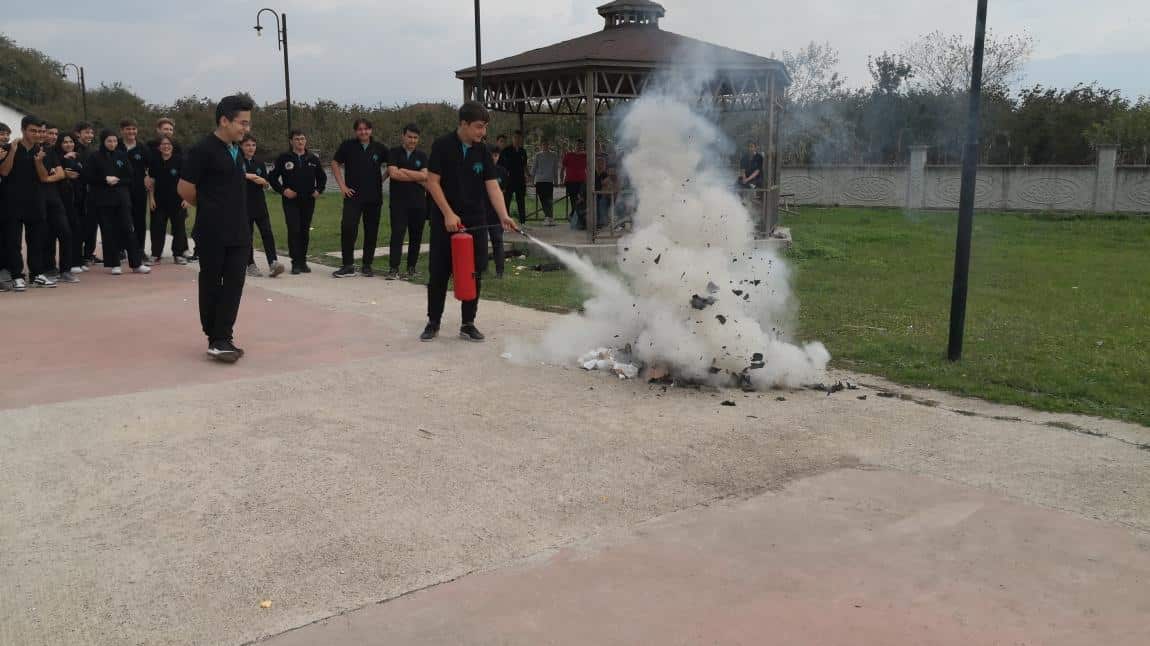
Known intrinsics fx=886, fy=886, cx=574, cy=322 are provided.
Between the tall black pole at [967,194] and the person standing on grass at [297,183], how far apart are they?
777cm

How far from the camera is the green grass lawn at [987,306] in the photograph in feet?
20.3

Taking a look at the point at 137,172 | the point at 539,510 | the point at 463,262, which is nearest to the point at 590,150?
the point at 137,172

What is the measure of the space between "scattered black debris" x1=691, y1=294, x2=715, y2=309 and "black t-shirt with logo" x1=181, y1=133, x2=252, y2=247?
134 inches

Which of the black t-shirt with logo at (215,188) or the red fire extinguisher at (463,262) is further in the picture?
the red fire extinguisher at (463,262)

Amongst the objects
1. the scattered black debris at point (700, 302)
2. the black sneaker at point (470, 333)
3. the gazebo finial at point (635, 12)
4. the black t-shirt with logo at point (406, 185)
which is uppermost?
the gazebo finial at point (635, 12)

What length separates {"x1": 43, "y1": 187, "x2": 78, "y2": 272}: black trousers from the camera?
10312mm

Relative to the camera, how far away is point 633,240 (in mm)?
6434

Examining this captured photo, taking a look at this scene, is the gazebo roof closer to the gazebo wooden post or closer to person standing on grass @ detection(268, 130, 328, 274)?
the gazebo wooden post

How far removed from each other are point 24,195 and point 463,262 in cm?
595

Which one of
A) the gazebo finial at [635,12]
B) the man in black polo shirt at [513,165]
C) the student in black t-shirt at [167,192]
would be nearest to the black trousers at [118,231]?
the student in black t-shirt at [167,192]

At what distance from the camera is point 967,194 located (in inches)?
256

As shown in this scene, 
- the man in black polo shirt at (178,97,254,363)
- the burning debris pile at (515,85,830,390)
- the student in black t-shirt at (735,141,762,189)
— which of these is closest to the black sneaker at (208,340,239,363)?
the man in black polo shirt at (178,97,254,363)

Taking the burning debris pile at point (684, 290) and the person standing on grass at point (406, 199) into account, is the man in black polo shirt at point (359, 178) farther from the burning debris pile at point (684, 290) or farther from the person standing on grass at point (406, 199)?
the burning debris pile at point (684, 290)

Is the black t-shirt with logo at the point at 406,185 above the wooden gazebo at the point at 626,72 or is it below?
below
